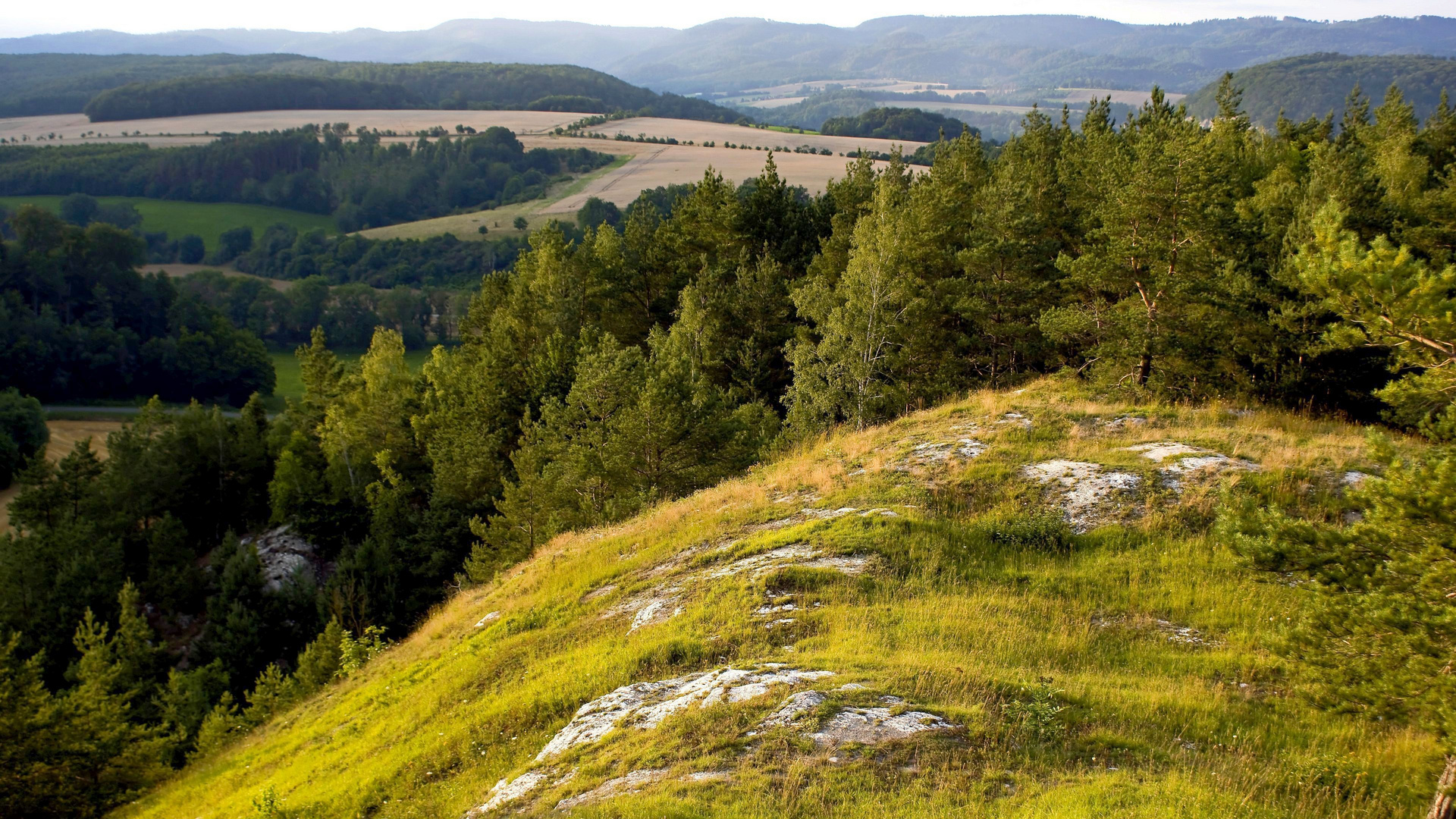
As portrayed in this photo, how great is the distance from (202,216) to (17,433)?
113 m

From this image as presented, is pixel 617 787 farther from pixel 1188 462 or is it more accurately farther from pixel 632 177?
pixel 632 177

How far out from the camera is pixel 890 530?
15.4m

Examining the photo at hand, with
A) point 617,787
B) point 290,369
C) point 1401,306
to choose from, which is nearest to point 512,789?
point 617,787

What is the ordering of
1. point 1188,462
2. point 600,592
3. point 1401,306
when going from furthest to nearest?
point 1188,462, point 600,592, point 1401,306

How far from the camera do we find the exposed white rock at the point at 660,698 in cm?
1056

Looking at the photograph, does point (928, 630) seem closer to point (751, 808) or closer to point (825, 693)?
point (825, 693)

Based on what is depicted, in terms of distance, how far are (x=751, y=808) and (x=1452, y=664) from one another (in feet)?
22.9

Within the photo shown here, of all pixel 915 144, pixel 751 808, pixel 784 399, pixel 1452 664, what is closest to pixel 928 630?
pixel 751 808

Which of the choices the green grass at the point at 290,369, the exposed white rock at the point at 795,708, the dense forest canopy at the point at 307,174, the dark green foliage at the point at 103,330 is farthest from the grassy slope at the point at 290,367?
the exposed white rock at the point at 795,708

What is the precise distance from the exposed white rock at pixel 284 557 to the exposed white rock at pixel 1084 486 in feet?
154

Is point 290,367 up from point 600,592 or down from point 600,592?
down

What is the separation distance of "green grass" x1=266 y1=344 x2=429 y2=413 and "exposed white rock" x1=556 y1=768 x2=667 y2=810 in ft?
365

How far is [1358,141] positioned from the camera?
48188 mm

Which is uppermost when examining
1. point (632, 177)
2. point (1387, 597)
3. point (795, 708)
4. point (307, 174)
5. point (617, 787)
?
point (307, 174)
